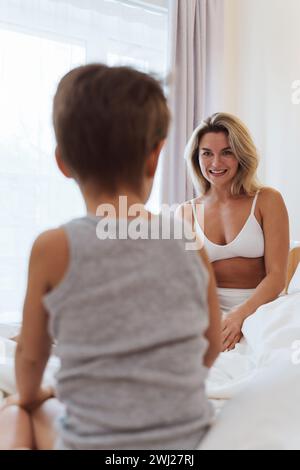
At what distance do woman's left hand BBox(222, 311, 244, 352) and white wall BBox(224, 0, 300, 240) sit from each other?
1.42 metres

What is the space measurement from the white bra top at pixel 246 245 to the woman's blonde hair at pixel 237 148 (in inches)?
4.8

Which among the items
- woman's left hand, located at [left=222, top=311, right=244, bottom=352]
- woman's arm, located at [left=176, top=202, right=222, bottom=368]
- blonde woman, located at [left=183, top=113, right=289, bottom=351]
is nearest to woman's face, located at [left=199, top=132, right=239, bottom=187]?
blonde woman, located at [left=183, top=113, right=289, bottom=351]

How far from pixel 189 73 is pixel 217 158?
1.44 metres

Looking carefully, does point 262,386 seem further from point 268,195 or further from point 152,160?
point 268,195

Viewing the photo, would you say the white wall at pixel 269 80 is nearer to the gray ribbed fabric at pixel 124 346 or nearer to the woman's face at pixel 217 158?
the woman's face at pixel 217 158

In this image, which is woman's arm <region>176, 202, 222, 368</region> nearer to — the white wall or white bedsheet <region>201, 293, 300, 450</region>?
white bedsheet <region>201, 293, 300, 450</region>

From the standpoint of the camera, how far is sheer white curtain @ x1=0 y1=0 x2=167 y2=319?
266 centimetres

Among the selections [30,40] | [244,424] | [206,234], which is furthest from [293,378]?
[30,40]

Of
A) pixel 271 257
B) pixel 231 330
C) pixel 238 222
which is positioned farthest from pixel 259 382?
pixel 238 222

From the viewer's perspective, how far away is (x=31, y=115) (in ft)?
8.94

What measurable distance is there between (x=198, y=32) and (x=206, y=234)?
1796 mm

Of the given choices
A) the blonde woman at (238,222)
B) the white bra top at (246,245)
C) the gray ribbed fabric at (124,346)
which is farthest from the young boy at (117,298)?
the white bra top at (246,245)

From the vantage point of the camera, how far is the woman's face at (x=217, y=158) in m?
1.96
